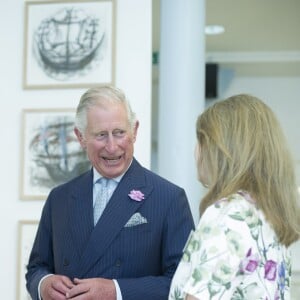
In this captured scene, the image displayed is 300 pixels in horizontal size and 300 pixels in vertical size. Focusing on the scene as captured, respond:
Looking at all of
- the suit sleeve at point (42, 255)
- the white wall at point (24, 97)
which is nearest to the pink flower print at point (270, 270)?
the suit sleeve at point (42, 255)

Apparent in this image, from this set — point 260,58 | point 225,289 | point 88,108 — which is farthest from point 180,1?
point 260,58

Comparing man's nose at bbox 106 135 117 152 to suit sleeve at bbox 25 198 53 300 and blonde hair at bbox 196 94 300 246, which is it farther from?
blonde hair at bbox 196 94 300 246

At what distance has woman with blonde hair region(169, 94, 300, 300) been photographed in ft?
3.66

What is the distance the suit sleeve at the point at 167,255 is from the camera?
5.30ft

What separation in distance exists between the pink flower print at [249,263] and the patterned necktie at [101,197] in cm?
71

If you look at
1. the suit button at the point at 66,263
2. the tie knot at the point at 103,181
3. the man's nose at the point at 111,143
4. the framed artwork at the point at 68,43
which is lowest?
the suit button at the point at 66,263

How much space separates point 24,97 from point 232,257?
1.77 metres

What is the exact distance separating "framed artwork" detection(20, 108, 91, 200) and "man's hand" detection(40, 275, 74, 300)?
958 mm

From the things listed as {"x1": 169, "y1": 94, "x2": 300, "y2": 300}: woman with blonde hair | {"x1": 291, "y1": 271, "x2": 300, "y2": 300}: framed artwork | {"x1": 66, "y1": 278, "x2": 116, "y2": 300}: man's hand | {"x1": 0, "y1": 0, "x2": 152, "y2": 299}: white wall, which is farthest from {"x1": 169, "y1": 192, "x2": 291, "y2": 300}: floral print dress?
{"x1": 291, "y1": 271, "x2": 300, "y2": 300}: framed artwork

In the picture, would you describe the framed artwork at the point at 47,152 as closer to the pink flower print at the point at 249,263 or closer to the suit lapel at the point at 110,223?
the suit lapel at the point at 110,223

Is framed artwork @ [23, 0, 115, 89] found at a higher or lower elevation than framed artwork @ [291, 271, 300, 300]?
higher

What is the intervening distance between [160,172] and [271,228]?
157cm

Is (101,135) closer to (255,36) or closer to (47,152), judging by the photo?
(47,152)

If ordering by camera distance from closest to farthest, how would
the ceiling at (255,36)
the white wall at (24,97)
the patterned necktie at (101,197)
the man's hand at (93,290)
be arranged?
the man's hand at (93,290) < the patterned necktie at (101,197) < the white wall at (24,97) < the ceiling at (255,36)
